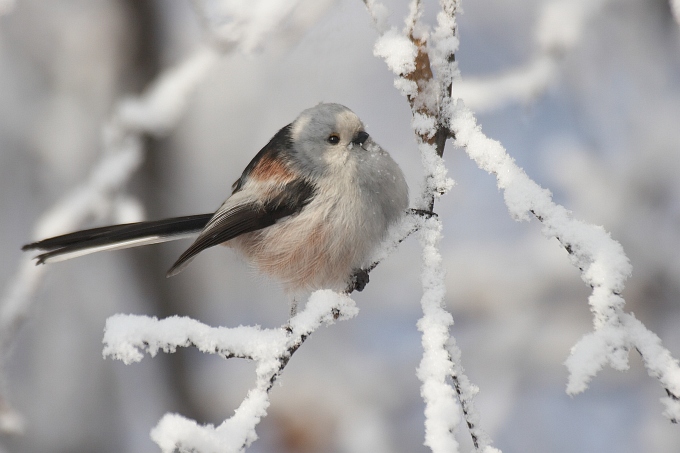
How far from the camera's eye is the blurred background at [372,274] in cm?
396

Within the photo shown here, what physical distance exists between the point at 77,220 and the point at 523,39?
309 cm

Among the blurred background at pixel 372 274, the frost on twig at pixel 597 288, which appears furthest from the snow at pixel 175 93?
the frost on twig at pixel 597 288

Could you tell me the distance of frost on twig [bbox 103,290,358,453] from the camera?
4.35 feet

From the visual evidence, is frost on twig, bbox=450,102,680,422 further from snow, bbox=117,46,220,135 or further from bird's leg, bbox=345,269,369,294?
snow, bbox=117,46,220,135

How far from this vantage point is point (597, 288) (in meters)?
1.17

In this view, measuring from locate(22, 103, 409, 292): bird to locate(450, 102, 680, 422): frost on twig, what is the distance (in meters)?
0.97

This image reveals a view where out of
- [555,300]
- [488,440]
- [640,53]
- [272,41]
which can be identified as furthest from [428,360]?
[640,53]

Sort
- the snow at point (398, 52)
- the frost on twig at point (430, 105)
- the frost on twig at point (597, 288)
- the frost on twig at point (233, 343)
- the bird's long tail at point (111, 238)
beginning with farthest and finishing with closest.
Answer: the bird's long tail at point (111, 238), the snow at point (398, 52), the frost on twig at point (430, 105), the frost on twig at point (233, 343), the frost on twig at point (597, 288)

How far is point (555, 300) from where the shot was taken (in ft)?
13.9

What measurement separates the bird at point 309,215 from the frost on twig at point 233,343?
30.6 inches

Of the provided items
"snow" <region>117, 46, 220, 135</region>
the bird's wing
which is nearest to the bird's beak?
the bird's wing

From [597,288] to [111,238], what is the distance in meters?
1.86

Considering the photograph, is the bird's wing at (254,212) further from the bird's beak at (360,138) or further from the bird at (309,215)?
the bird's beak at (360,138)

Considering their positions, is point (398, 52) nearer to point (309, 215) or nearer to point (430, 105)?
point (430, 105)
